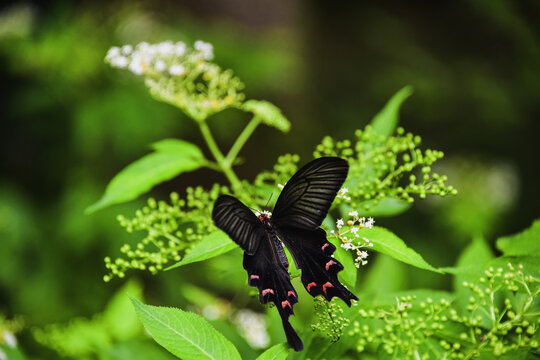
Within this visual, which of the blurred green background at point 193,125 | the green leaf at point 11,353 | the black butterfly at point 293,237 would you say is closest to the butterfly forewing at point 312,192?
the black butterfly at point 293,237

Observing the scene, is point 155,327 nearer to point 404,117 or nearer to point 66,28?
point 66,28

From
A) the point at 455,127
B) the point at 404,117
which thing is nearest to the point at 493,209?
the point at 455,127

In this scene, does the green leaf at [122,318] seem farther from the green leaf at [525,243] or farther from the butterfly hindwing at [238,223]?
the green leaf at [525,243]

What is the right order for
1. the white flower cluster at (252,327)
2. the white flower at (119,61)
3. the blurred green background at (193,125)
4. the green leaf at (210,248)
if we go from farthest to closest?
1. the blurred green background at (193,125)
2. the white flower cluster at (252,327)
3. the white flower at (119,61)
4. the green leaf at (210,248)

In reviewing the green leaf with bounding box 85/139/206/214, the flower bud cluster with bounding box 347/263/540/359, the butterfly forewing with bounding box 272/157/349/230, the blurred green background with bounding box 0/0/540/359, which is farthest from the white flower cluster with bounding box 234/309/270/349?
the butterfly forewing with bounding box 272/157/349/230

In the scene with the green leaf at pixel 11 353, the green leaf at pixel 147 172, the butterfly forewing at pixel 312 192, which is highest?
the butterfly forewing at pixel 312 192

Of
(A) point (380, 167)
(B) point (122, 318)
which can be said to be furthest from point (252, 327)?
(A) point (380, 167)
